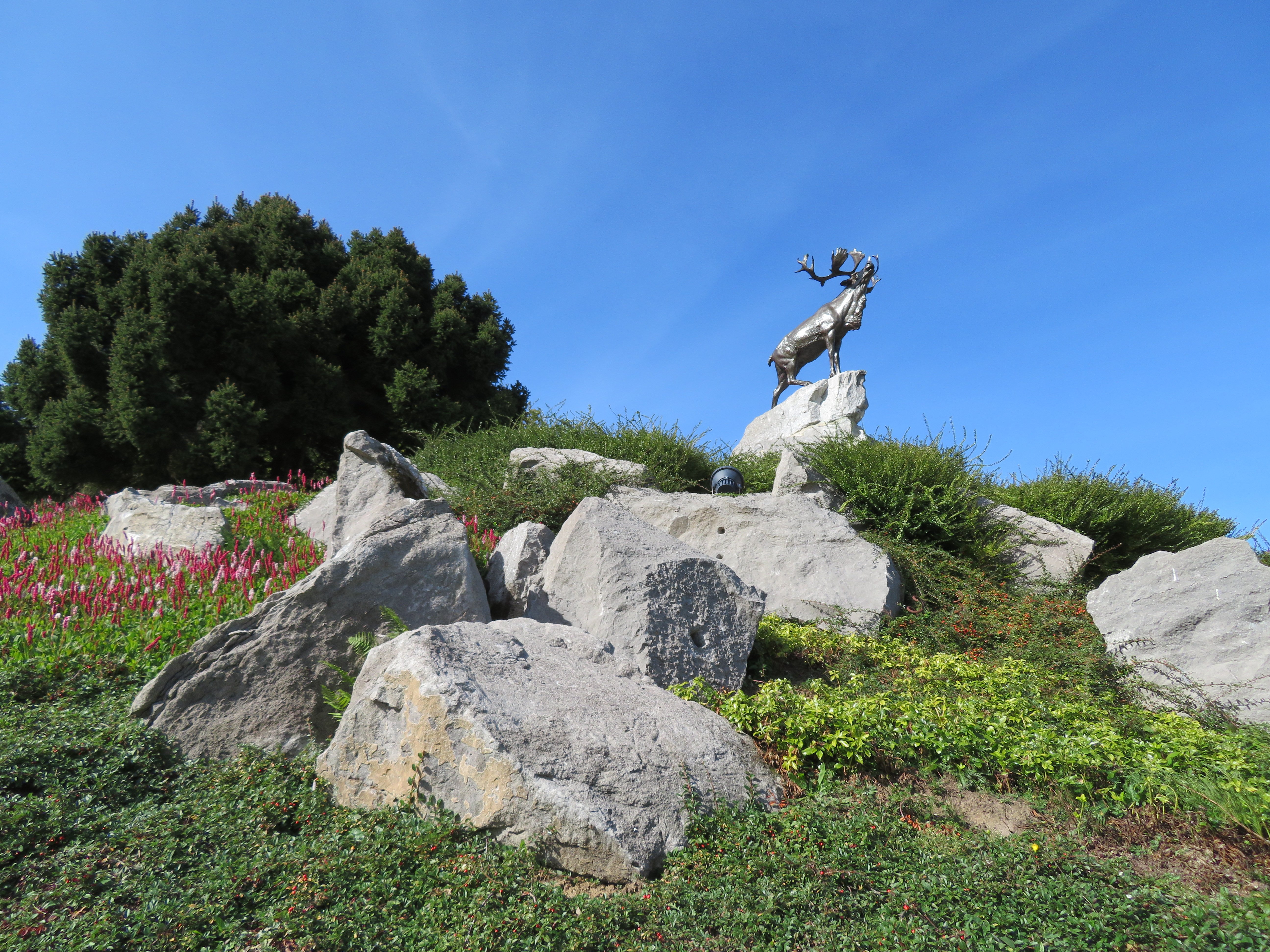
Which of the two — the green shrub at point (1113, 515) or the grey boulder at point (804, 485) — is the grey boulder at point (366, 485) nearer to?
the grey boulder at point (804, 485)

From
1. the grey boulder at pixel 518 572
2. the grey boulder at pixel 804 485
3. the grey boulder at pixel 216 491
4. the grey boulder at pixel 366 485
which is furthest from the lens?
the grey boulder at pixel 216 491

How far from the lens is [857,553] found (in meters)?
7.59

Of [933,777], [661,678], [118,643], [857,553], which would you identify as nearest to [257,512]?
[118,643]

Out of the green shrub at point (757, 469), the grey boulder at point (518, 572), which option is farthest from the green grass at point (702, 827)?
the green shrub at point (757, 469)

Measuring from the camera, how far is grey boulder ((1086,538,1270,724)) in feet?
17.5

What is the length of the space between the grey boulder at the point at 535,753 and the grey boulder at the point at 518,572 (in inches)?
63.6

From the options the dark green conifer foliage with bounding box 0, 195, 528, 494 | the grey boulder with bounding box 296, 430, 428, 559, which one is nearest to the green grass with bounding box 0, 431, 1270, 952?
the grey boulder with bounding box 296, 430, 428, 559

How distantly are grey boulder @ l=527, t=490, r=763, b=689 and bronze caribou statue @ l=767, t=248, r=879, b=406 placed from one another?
10.2 meters

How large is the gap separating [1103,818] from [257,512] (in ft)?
32.8

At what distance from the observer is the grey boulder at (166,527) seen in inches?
305

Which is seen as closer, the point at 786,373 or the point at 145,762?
the point at 145,762

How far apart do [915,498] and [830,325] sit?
7047 mm

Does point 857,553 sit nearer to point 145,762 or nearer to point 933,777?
point 933,777

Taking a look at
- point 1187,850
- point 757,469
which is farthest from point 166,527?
point 1187,850
